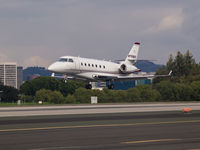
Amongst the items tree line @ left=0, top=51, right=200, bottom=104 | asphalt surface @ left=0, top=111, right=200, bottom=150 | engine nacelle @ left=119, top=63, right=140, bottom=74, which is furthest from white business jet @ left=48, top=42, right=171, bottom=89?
tree line @ left=0, top=51, right=200, bottom=104

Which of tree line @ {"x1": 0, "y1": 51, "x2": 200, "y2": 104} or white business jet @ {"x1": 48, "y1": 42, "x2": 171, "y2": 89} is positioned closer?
white business jet @ {"x1": 48, "y1": 42, "x2": 171, "y2": 89}

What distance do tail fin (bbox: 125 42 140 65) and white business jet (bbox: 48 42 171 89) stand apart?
138 centimetres

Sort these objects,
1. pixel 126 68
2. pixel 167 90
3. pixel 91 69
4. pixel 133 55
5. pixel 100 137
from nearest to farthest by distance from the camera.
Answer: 1. pixel 100 137
2. pixel 91 69
3. pixel 126 68
4. pixel 133 55
5. pixel 167 90

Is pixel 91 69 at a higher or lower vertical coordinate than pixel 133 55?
lower

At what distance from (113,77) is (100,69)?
2515 millimetres

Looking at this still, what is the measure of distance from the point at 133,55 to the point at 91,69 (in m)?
13.4

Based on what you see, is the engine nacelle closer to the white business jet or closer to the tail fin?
the white business jet

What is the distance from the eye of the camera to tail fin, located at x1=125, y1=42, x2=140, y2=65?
220 feet

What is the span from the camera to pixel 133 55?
68562 millimetres

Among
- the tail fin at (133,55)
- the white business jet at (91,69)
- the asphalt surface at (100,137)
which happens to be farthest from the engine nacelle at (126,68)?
the asphalt surface at (100,137)

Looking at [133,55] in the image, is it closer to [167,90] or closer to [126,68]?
[126,68]

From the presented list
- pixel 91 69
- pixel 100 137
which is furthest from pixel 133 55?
pixel 100 137

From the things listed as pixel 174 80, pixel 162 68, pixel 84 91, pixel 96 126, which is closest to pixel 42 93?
pixel 84 91

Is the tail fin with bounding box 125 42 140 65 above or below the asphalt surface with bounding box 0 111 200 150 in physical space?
above
